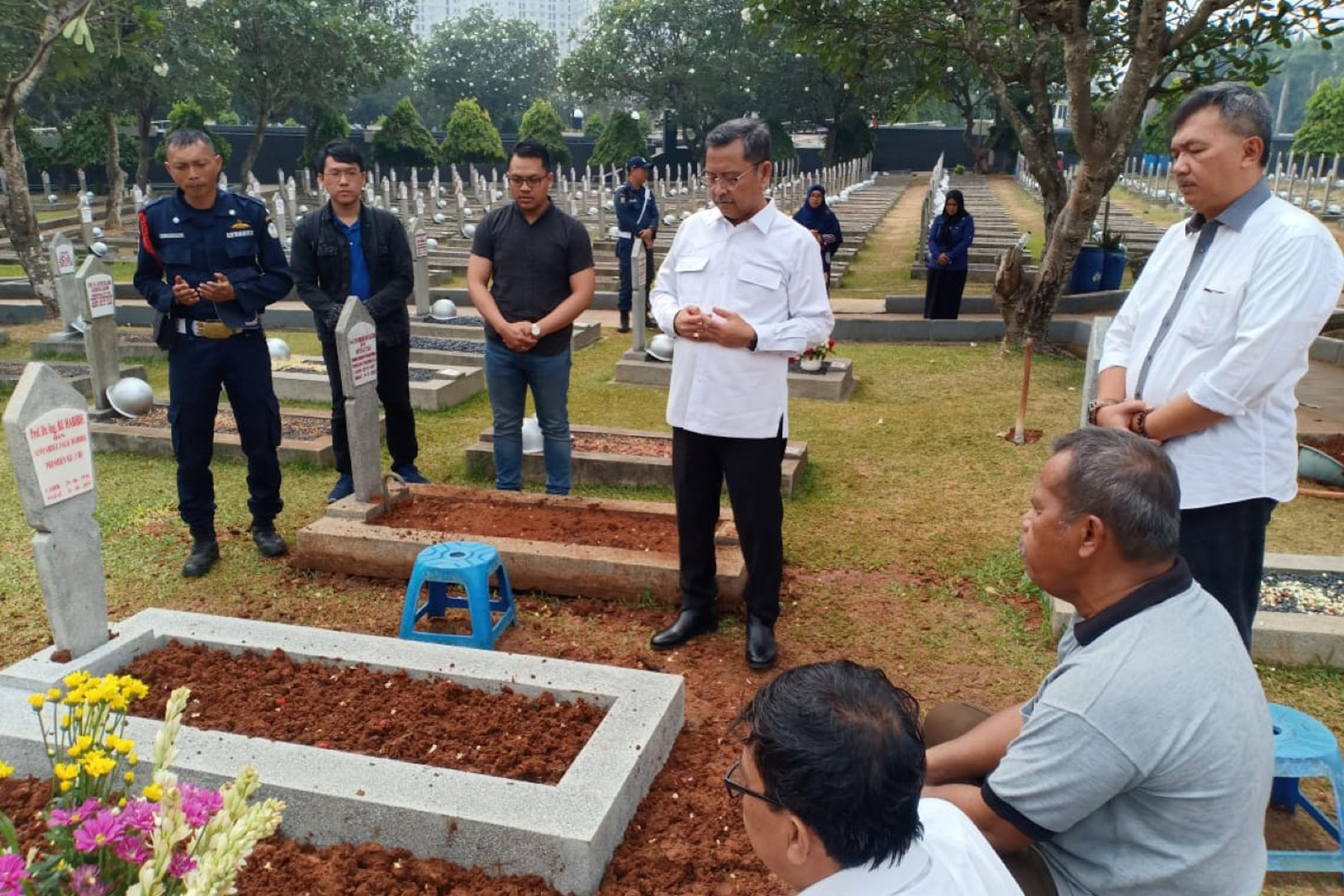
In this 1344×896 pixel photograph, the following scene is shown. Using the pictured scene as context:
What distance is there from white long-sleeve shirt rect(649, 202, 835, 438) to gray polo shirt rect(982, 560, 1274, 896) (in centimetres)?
188

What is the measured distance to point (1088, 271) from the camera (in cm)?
1254

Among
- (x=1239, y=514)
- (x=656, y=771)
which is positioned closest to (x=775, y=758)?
(x=656, y=771)

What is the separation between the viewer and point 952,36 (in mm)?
10008

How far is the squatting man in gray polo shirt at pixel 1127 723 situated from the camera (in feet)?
5.14

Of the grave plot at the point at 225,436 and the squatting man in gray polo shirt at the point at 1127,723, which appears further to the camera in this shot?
the grave plot at the point at 225,436

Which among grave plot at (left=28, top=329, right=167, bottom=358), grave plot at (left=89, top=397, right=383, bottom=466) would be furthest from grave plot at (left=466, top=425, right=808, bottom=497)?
grave plot at (left=28, top=329, right=167, bottom=358)

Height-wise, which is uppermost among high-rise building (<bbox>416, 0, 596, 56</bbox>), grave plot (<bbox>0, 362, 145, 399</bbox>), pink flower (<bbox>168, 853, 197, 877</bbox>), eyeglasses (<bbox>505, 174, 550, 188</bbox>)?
high-rise building (<bbox>416, 0, 596, 56</bbox>)

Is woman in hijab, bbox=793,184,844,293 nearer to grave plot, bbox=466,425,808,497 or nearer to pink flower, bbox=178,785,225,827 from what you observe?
grave plot, bbox=466,425,808,497

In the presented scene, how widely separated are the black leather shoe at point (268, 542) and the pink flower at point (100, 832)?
340 cm

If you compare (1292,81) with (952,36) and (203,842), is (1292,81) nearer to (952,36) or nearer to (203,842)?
(952,36)

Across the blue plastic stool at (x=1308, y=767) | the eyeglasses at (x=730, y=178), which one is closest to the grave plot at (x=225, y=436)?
the eyeglasses at (x=730, y=178)

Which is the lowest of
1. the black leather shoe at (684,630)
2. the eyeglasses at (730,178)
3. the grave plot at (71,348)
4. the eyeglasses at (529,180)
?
the grave plot at (71,348)

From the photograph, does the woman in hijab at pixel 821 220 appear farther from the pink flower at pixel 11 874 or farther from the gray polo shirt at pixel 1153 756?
the pink flower at pixel 11 874

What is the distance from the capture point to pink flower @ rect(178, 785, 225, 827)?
1.53 metres
